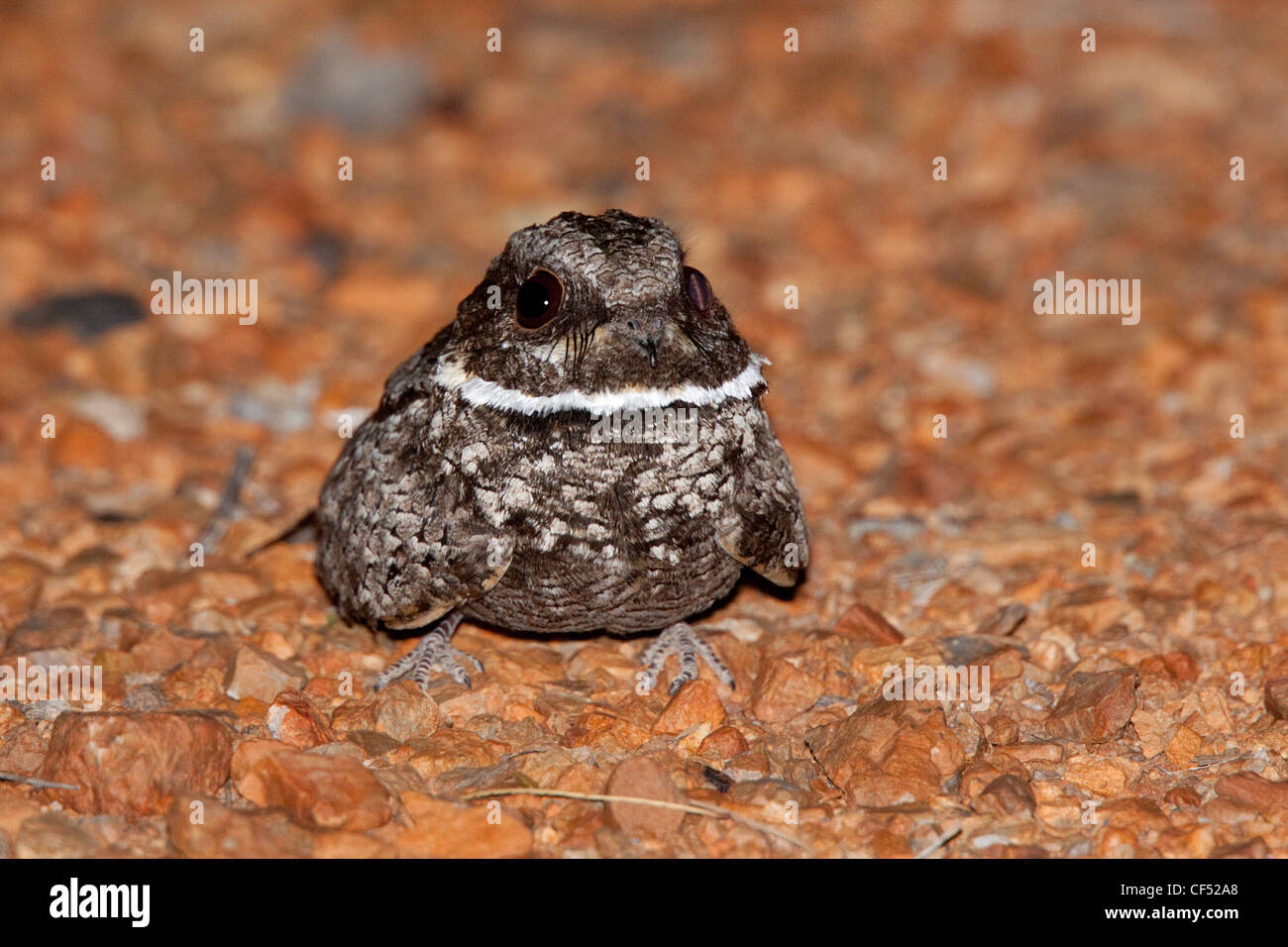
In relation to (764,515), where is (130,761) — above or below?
below

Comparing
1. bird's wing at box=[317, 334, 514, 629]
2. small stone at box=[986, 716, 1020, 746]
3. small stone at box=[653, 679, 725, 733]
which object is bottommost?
small stone at box=[986, 716, 1020, 746]

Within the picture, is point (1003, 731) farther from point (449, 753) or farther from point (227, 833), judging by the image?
point (227, 833)

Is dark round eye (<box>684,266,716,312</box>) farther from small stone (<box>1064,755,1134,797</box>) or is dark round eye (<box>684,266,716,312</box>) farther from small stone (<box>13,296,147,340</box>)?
small stone (<box>13,296,147,340</box>)

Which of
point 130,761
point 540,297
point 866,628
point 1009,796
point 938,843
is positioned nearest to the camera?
point 938,843

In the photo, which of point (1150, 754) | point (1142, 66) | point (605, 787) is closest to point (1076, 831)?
point (1150, 754)

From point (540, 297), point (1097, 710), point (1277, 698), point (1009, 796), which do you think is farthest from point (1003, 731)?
point (540, 297)

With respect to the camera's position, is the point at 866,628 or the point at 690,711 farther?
the point at 866,628

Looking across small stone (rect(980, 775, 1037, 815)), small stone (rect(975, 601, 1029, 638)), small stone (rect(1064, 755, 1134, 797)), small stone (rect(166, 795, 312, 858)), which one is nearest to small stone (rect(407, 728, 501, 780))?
small stone (rect(166, 795, 312, 858))
